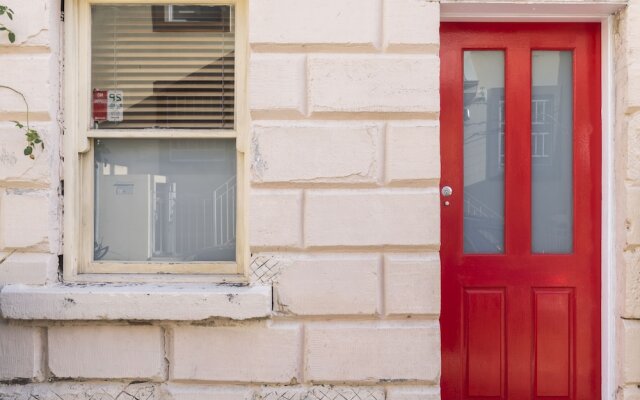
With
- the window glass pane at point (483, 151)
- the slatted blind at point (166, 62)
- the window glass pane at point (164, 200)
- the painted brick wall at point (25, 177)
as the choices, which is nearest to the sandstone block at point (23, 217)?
the painted brick wall at point (25, 177)

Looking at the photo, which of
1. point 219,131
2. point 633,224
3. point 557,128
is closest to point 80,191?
point 219,131

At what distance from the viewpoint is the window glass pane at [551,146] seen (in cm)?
380

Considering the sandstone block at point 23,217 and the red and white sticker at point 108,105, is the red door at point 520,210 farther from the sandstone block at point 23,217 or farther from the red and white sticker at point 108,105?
the sandstone block at point 23,217

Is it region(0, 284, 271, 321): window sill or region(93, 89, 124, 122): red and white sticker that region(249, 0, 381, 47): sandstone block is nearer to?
region(93, 89, 124, 122): red and white sticker

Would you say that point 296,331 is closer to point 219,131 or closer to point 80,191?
point 219,131

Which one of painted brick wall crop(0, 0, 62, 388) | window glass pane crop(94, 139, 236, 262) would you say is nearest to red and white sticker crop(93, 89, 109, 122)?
window glass pane crop(94, 139, 236, 262)

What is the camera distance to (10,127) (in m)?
3.48

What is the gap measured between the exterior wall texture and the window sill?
0.09 m

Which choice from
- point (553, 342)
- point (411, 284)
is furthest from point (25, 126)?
point (553, 342)

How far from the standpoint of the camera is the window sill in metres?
3.40

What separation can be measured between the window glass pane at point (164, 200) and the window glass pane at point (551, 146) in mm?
1917

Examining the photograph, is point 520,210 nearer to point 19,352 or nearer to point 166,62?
point 166,62

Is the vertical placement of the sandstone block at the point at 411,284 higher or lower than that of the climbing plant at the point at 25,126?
lower

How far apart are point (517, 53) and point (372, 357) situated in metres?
2.08
